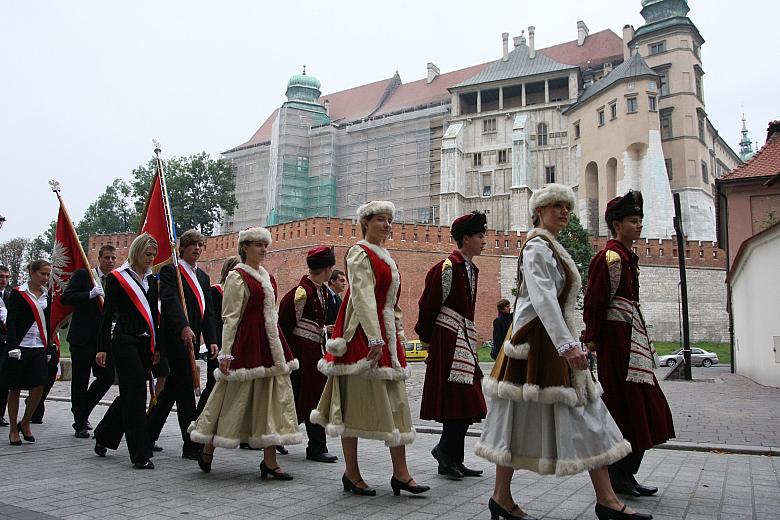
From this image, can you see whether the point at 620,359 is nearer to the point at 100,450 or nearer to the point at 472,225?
the point at 472,225

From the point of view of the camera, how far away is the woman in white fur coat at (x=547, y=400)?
390 centimetres

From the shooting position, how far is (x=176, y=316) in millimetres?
6191

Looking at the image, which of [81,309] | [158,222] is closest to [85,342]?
[81,309]

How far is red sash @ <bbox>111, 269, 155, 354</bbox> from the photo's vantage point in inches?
243

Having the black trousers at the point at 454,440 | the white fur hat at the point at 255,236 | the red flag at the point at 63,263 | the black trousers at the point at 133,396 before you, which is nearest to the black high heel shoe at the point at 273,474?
the black trousers at the point at 133,396

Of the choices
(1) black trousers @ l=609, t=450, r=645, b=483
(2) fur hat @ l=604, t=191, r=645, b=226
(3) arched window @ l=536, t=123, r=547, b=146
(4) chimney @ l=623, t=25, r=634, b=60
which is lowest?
(1) black trousers @ l=609, t=450, r=645, b=483

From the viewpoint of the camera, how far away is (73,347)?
7.92 m

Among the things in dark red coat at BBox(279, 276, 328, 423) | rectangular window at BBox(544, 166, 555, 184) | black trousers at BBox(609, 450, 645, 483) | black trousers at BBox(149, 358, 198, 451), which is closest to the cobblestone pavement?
black trousers at BBox(609, 450, 645, 483)

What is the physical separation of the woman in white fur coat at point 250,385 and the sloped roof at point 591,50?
2606 inches

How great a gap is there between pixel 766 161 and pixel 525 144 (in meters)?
38.3

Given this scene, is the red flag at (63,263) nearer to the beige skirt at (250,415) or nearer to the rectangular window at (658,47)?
the beige skirt at (250,415)

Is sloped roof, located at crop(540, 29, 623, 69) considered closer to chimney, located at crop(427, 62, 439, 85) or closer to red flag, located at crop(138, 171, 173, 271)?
chimney, located at crop(427, 62, 439, 85)

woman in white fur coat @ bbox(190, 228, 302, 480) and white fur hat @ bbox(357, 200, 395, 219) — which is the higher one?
white fur hat @ bbox(357, 200, 395, 219)

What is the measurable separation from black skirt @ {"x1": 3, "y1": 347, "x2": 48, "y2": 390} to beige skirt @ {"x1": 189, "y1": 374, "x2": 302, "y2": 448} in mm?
3170
